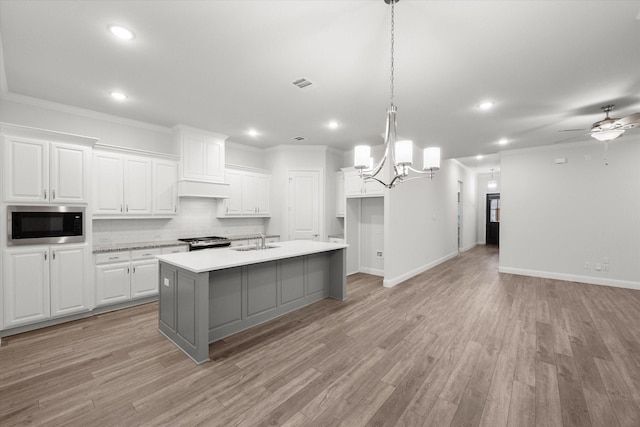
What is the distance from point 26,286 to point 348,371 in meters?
3.66

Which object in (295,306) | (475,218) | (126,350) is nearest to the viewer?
(126,350)

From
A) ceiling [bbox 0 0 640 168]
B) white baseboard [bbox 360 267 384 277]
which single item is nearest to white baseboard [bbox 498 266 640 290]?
white baseboard [bbox 360 267 384 277]

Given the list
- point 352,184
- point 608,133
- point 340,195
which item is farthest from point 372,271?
point 608,133

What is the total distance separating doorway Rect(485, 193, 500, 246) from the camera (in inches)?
419

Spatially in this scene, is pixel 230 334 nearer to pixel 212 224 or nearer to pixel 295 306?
pixel 295 306

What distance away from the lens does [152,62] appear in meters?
2.66

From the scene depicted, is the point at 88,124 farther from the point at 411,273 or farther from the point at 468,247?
the point at 468,247

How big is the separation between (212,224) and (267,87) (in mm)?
3183

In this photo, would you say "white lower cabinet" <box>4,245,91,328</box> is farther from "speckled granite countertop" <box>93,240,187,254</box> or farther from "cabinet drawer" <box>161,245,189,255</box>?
"cabinet drawer" <box>161,245,189,255</box>

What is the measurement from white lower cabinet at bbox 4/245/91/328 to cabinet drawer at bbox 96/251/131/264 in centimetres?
19

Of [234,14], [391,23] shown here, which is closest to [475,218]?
[391,23]

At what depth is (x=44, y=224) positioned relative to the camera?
326 cm

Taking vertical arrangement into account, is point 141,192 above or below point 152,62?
below

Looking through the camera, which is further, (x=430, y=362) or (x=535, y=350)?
(x=535, y=350)
